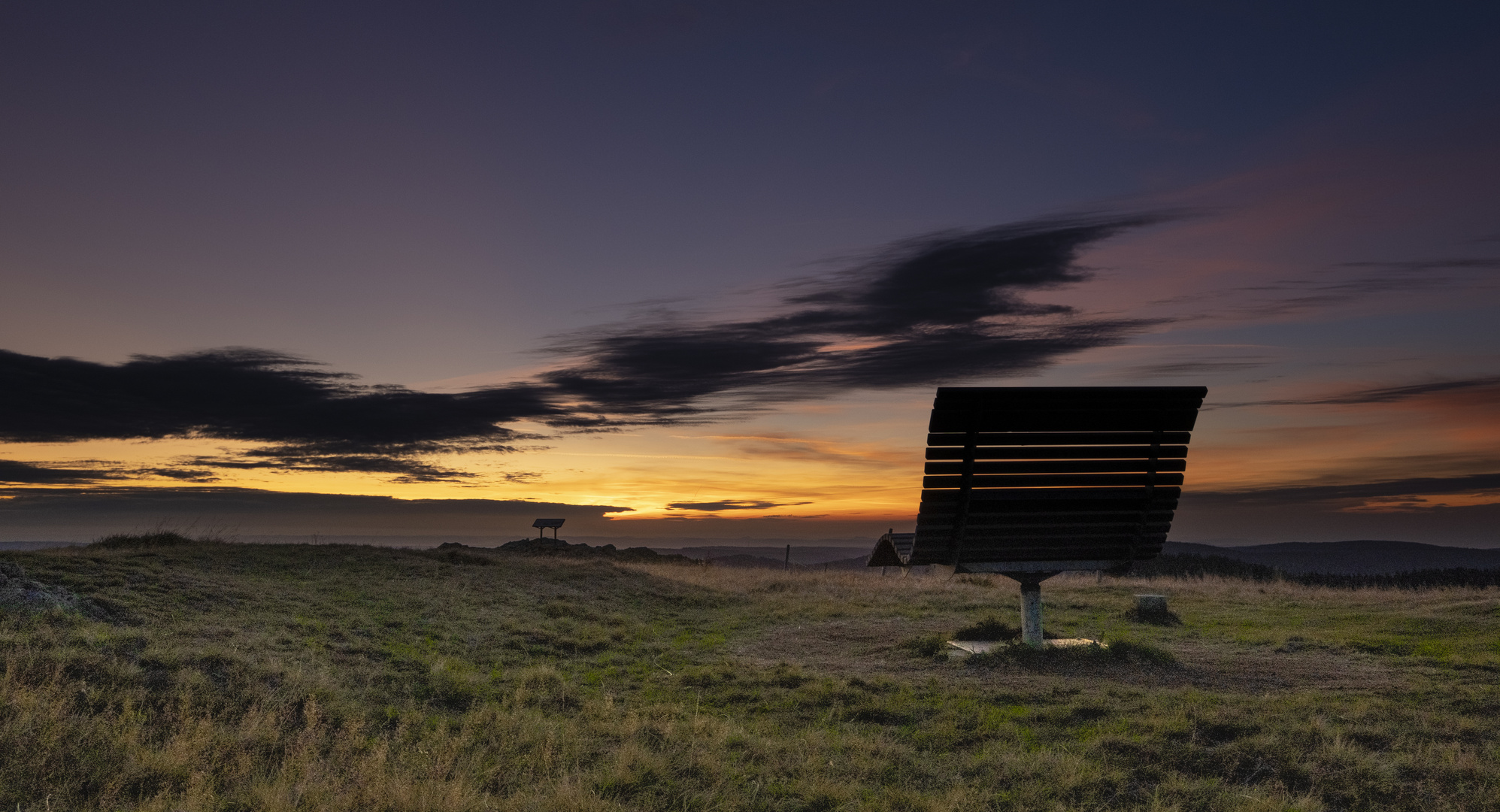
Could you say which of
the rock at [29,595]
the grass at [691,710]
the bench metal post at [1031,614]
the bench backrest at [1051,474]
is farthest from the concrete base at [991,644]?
the rock at [29,595]

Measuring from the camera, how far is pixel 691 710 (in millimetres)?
8383

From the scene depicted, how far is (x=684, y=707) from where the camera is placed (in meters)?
8.51

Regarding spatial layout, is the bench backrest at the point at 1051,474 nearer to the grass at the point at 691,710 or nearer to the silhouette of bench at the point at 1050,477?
the silhouette of bench at the point at 1050,477

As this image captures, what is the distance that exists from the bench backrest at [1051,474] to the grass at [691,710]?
140cm

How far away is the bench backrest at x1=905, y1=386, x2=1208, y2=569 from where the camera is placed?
962 cm

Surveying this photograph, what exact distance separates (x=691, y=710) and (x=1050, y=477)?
16.7 ft

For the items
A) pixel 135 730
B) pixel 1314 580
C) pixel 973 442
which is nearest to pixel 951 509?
pixel 973 442

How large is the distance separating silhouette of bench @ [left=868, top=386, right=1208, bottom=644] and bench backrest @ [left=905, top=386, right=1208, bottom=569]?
0.5 inches

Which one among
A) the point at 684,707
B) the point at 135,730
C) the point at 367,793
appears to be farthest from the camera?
Answer: the point at 684,707

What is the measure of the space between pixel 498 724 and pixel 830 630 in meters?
8.52

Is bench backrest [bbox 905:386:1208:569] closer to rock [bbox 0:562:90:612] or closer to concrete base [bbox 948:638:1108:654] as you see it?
concrete base [bbox 948:638:1108:654]

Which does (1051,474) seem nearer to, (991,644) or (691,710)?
(991,644)

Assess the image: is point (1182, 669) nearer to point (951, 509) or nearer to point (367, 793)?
point (951, 509)

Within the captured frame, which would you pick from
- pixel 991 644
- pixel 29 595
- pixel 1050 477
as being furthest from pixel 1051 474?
pixel 29 595
